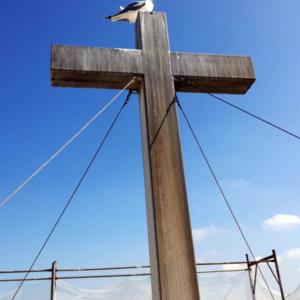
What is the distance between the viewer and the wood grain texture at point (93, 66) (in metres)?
2.12

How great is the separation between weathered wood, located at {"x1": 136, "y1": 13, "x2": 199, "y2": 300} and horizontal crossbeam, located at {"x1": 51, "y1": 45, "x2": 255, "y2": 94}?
0.10m

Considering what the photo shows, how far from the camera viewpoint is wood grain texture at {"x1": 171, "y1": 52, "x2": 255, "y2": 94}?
2.29 meters

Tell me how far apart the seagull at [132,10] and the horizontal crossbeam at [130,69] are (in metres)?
0.45

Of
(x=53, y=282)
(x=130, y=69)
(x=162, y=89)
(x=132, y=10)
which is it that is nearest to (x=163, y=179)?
(x=162, y=89)

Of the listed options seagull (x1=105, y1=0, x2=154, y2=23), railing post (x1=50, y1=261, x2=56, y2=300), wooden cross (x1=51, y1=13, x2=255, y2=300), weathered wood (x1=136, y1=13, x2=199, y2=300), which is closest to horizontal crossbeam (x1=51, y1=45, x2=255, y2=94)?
wooden cross (x1=51, y1=13, x2=255, y2=300)

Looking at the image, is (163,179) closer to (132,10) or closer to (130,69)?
(130,69)

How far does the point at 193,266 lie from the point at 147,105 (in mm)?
917

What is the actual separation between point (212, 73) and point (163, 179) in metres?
0.88

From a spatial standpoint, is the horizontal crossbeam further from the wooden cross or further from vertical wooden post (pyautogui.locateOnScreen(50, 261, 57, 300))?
vertical wooden post (pyautogui.locateOnScreen(50, 261, 57, 300))

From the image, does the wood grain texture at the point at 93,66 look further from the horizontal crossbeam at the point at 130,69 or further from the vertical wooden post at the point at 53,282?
the vertical wooden post at the point at 53,282

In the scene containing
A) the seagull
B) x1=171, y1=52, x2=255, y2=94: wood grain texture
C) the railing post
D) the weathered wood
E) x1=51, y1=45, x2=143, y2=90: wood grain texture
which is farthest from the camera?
the railing post

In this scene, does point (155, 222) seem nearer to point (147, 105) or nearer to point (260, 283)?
point (147, 105)

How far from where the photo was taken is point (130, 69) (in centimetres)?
217

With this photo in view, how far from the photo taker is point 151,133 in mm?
1994
